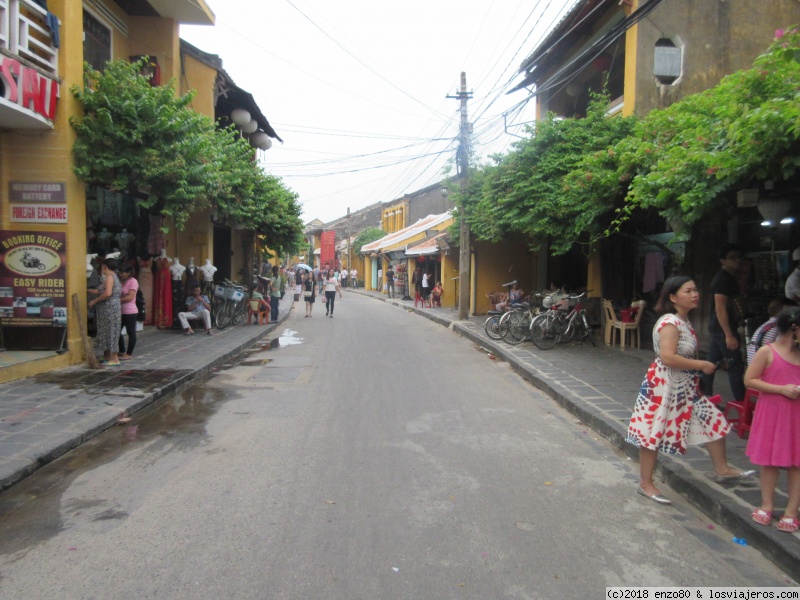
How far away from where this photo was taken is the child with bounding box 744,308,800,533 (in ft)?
12.2

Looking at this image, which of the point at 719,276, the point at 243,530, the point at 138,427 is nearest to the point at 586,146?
the point at 719,276

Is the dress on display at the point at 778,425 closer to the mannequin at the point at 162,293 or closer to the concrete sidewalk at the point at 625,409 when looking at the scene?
the concrete sidewalk at the point at 625,409

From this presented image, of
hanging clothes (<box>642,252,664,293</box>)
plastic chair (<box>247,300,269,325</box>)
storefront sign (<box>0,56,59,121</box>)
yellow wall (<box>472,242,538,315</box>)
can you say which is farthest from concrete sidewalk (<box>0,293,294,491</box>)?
yellow wall (<box>472,242,538,315</box>)

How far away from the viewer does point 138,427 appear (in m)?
6.54

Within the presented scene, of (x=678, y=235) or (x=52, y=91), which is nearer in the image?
(x=678, y=235)

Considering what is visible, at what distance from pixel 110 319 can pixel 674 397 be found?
8326 mm

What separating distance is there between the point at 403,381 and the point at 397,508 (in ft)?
16.4

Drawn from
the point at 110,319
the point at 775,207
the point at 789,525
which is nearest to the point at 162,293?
the point at 110,319

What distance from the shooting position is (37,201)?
29.3 ft

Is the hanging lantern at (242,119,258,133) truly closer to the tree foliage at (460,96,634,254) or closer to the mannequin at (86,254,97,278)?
the tree foliage at (460,96,634,254)

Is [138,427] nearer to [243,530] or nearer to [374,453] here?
[374,453]

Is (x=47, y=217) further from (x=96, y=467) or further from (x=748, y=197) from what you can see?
(x=748, y=197)

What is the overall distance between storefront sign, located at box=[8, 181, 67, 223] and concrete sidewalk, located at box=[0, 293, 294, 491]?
2380 millimetres

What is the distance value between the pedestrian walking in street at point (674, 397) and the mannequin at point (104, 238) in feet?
36.6
